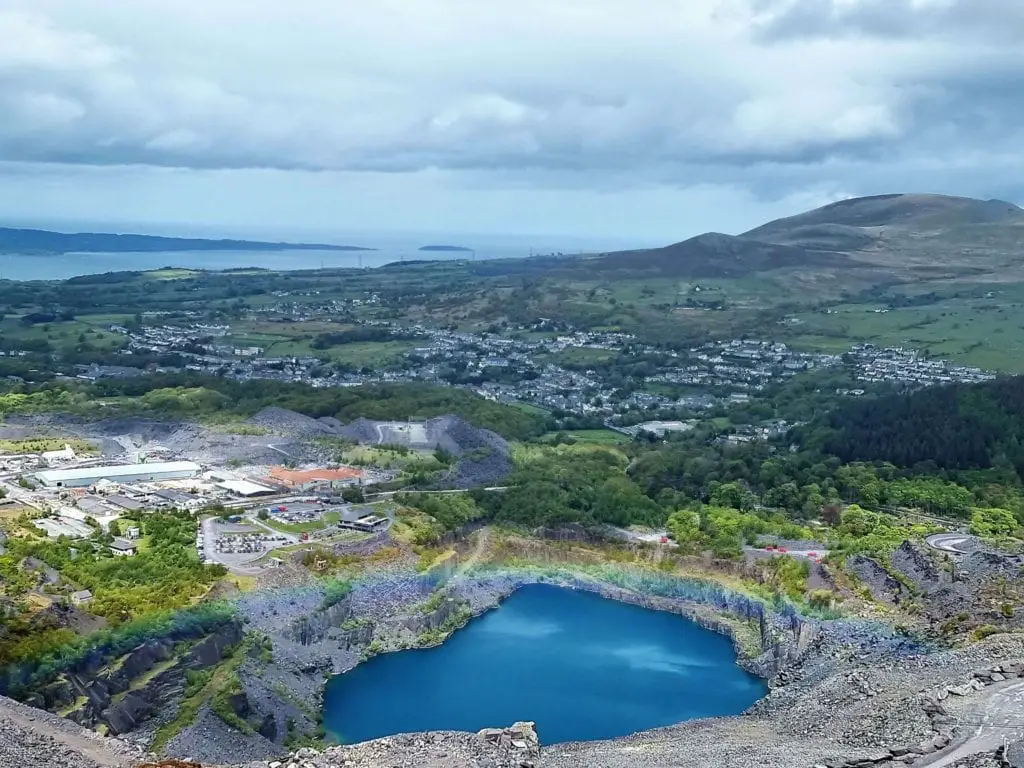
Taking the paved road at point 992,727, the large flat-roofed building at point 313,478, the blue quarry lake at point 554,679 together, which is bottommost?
the blue quarry lake at point 554,679

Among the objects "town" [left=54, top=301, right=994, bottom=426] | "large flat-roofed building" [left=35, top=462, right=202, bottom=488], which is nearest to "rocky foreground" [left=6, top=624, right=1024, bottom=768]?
"large flat-roofed building" [left=35, top=462, right=202, bottom=488]

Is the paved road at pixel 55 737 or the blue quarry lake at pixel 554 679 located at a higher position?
Result: the paved road at pixel 55 737

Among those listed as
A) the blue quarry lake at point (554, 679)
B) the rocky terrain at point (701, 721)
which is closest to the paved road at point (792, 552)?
the rocky terrain at point (701, 721)

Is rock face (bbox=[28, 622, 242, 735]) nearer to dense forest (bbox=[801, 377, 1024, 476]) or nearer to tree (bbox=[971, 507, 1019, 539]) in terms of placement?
tree (bbox=[971, 507, 1019, 539])

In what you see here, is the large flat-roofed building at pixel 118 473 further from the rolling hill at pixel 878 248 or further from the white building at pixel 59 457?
the rolling hill at pixel 878 248

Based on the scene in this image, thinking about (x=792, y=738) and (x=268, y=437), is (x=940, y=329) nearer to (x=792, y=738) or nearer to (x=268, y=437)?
(x=268, y=437)

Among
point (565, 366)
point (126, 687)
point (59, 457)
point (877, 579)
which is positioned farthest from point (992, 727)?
point (565, 366)

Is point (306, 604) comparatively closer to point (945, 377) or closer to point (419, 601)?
point (419, 601)
